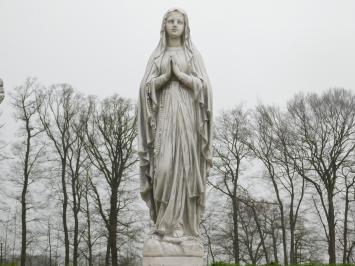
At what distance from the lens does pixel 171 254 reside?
23.7 feet

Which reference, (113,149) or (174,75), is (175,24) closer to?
(174,75)

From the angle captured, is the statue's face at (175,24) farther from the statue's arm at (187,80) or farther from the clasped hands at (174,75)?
the statue's arm at (187,80)

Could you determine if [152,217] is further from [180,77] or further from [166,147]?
[180,77]

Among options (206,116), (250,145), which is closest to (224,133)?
(250,145)

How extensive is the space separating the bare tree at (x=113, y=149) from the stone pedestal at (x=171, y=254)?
24.0 metres

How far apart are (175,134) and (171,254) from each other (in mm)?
1802

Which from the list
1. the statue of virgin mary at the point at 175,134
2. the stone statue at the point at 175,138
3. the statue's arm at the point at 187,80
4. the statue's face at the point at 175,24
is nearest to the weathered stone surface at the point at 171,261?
the stone statue at the point at 175,138

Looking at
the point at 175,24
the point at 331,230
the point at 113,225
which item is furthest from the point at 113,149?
the point at 175,24

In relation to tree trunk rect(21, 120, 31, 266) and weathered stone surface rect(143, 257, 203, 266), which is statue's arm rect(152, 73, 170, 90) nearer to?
weathered stone surface rect(143, 257, 203, 266)

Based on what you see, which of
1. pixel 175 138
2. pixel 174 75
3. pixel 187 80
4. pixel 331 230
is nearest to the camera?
pixel 175 138

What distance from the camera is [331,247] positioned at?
30734mm

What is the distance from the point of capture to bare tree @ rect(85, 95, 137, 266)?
31625mm

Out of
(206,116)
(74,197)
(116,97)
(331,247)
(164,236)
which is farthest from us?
(116,97)

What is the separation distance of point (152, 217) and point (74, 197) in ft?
86.5
